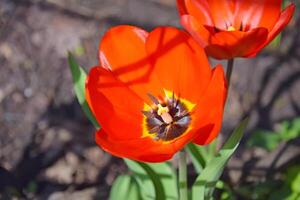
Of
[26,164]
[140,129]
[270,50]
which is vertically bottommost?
[26,164]

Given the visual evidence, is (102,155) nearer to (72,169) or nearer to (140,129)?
(72,169)

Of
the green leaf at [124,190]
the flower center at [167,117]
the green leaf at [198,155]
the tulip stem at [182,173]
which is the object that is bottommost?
the green leaf at [124,190]

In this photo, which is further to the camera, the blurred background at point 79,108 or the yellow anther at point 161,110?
the blurred background at point 79,108

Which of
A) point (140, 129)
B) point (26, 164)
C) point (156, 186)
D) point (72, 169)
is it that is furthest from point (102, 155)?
point (140, 129)

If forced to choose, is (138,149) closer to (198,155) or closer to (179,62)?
(179,62)

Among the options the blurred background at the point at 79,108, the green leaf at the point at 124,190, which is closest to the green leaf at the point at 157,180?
the green leaf at the point at 124,190

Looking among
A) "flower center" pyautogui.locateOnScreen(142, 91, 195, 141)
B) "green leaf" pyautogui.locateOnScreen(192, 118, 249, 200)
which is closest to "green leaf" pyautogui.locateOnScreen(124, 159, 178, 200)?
"green leaf" pyautogui.locateOnScreen(192, 118, 249, 200)

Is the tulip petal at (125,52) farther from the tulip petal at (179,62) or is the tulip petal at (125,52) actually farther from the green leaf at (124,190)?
the green leaf at (124,190)

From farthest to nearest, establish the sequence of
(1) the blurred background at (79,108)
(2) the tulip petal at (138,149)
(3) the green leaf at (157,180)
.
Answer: (1) the blurred background at (79,108)
(3) the green leaf at (157,180)
(2) the tulip petal at (138,149)
